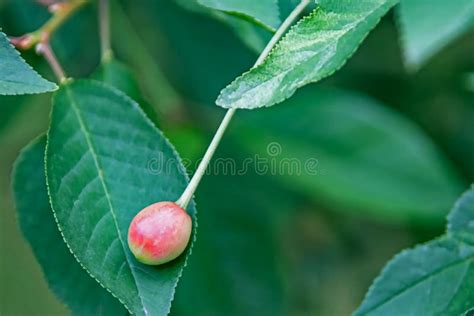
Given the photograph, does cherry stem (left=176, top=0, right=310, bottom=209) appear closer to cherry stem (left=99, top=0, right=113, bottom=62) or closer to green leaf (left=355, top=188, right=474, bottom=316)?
green leaf (left=355, top=188, right=474, bottom=316)

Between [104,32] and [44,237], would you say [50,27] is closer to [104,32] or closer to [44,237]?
[104,32]

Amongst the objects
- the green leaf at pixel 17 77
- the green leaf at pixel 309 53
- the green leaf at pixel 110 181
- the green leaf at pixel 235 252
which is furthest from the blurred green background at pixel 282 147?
the green leaf at pixel 309 53

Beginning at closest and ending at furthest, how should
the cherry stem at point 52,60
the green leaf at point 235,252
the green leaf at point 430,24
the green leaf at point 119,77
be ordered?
the green leaf at point 430,24, the cherry stem at point 52,60, the green leaf at point 119,77, the green leaf at point 235,252

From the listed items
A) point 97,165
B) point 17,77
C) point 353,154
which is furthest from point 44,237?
point 353,154

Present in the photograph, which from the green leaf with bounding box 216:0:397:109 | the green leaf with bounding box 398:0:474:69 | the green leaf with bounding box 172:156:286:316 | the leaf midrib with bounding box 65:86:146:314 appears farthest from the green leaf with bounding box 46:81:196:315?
the green leaf with bounding box 172:156:286:316

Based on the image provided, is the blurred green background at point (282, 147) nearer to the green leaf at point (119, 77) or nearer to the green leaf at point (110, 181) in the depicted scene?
the green leaf at point (119, 77)

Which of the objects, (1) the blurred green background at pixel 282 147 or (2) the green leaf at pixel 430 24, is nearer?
(2) the green leaf at pixel 430 24

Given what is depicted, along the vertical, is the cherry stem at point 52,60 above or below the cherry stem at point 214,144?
below
